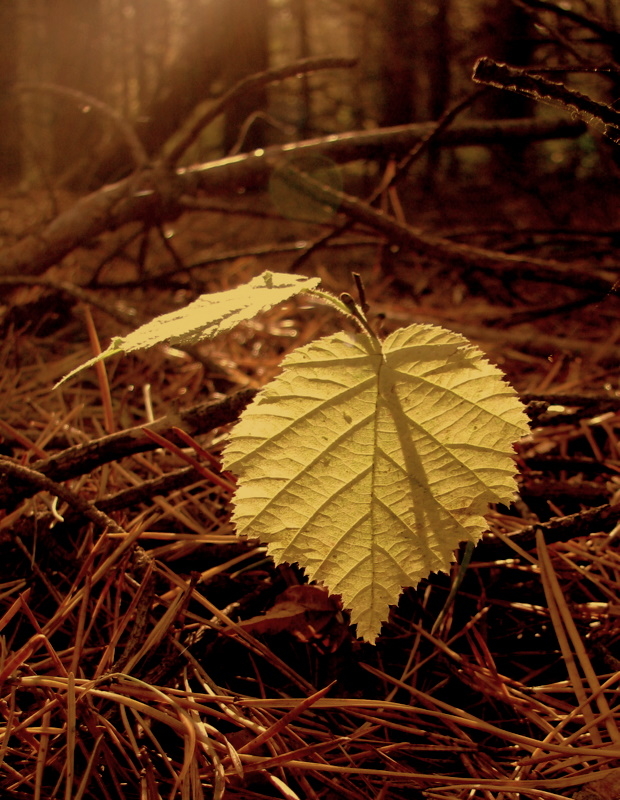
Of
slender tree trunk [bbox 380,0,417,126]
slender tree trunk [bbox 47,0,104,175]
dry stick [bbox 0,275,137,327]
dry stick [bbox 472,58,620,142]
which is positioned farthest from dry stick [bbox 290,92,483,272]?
slender tree trunk [bbox 380,0,417,126]

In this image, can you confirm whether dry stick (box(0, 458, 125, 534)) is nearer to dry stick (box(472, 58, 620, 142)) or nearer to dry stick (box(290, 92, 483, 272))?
dry stick (box(472, 58, 620, 142))

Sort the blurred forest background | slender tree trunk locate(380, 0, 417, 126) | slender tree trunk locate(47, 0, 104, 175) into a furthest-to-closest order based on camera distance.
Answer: slender tree trunk locate(380, 0, 417, 126) < slender tree trunk locate(47, 0, 104, 175) < the blurred forest background

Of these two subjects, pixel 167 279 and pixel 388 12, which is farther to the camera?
pixel 388 12

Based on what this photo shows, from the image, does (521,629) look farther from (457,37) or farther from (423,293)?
(457,37)

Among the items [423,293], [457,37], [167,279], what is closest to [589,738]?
[167,279]

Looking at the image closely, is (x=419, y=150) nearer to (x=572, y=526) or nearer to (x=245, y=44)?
(x=572, y=526)

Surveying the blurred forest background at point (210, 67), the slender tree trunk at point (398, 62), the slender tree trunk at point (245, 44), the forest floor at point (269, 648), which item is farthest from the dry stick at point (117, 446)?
the slender tree trunk at point (398, 62)
